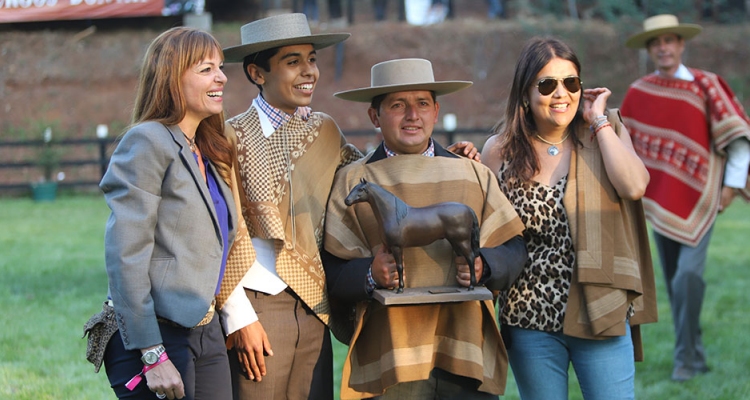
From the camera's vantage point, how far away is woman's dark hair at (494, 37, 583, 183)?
3.62 metres

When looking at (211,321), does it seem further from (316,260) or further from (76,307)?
(76,307)

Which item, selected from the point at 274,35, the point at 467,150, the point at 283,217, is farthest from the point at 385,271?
the point at 274,35

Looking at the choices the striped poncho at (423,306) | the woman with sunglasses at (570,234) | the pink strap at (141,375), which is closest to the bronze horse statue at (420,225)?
the striped poncho at (423,306)

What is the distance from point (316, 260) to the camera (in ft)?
11.9

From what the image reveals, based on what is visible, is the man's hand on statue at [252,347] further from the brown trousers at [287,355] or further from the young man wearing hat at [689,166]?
the young man wearing hat at [689,166]

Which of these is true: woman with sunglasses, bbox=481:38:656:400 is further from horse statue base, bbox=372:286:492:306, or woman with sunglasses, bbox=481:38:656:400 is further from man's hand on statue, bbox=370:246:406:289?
man's hand on statue, bbox=370:246:406:289

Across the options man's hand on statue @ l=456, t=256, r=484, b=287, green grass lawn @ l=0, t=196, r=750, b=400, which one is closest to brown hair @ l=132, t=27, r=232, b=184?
man's hand on statue @ l=456, t=256, r=484, b=287

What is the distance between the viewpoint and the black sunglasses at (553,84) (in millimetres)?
3562

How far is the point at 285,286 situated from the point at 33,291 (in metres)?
6.03

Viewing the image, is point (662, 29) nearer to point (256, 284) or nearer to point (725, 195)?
point (725, 195)

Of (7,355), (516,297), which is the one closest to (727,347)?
(516,297)

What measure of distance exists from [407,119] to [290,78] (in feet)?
1.77

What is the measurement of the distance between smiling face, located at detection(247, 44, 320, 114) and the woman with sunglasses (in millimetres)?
899

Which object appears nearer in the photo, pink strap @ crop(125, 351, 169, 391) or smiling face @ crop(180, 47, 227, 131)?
pink strap @ crop(125, 351, 169, 391)
